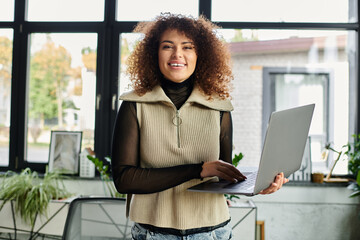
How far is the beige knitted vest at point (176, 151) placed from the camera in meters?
1.09

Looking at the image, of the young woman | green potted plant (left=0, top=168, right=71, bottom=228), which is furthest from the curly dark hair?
green potted plant (left=0, top=168, right=71, bottom=228)

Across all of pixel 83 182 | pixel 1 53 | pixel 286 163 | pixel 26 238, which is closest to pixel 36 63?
pixel 1 53

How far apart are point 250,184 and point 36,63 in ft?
9.96

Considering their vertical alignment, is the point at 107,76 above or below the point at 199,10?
below

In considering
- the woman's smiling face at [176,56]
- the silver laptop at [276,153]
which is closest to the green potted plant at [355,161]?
the silver laptop at [276,153]

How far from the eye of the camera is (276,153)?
103 centimetres

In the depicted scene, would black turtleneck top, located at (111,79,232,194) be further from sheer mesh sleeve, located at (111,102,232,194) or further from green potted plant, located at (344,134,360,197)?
green potted plant, located at (344,134,360,197)

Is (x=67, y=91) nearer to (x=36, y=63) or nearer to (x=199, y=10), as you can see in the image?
(x=36, y=63)

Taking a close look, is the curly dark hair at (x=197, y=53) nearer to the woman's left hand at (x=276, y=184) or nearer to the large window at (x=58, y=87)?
the woman's left hand at (x=276, y=184)

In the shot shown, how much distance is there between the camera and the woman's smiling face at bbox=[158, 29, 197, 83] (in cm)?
114

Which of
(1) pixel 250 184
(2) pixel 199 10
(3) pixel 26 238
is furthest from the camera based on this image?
(2) pixel 199 10

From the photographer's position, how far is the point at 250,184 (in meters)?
1.06

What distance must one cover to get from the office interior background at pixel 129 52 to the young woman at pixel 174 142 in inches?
88.8

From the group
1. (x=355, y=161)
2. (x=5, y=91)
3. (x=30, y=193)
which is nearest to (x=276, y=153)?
(x=355, y=161)
